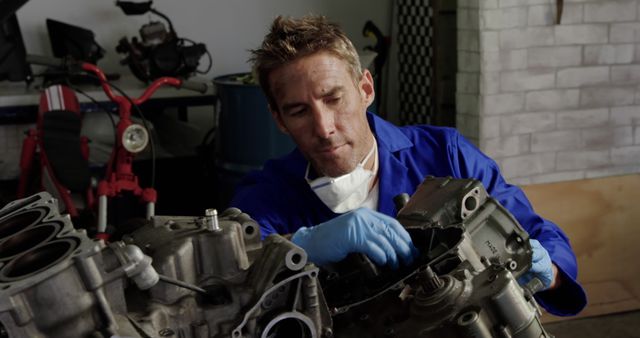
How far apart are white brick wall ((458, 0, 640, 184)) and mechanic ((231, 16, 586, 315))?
1.20 m

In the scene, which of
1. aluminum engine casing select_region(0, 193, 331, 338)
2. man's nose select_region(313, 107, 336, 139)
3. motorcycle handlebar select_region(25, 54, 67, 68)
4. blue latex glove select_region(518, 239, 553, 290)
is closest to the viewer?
aluminum engine casing select_region(0, 193, 331, 338)

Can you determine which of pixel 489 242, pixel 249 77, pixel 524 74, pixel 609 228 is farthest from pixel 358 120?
pixel 609 228

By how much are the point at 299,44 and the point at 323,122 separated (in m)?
0.18

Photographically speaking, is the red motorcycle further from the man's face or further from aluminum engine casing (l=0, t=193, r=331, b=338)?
aluminum engine casing (l=0, t=193, r=331, b=338)

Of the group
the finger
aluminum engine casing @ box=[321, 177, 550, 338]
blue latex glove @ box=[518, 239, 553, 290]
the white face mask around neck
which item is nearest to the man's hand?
blue latex glove @ box=[518, 239, 553, 290]

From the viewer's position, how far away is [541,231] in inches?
69.2

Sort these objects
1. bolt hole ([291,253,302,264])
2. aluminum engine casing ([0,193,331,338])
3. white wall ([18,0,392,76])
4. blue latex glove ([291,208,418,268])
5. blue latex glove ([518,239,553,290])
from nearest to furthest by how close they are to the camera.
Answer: aluminum engine casing ([0,193,331,338]), bolt hole ([291,253,302,264]), blue latex glove ([291,208,418,268]), blue latex glove ([518,239,553,290]), white wall ([18,0,392,76])

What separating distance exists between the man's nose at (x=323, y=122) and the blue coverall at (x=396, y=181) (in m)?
0.23

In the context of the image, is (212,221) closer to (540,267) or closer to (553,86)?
(540,267)

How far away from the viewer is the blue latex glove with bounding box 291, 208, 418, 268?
127 cm

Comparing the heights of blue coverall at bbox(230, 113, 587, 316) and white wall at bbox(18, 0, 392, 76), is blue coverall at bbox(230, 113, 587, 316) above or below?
below

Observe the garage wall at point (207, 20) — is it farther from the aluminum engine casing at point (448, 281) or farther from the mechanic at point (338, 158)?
the aluminum engine casing at point (448, 281)

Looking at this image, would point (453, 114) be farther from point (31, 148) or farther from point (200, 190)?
point (31, 148)

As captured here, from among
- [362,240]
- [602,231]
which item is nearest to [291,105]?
[362,240]
